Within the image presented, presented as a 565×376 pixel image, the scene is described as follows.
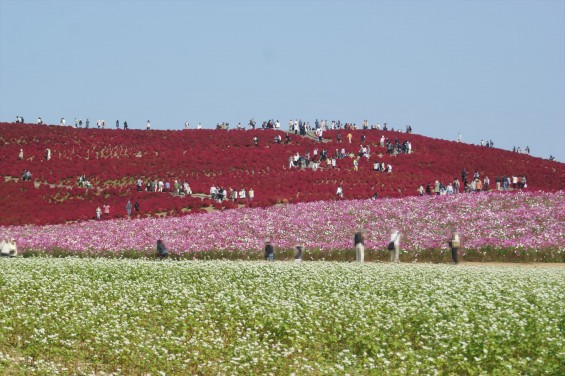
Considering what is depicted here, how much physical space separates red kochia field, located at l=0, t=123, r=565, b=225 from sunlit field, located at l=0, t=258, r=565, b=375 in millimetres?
28378

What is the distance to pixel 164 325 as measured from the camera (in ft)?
54.2

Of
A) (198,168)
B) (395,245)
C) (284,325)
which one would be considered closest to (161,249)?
(395,245)

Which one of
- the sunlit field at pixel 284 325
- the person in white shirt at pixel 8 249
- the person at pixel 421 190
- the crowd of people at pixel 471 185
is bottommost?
the sunlit field at pixel 284 325

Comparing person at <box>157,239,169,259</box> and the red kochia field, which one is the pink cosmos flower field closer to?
person at <box>157,239,169,259</box>

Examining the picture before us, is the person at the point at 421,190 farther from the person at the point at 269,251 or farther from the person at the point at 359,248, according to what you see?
the person at the point at 269,251

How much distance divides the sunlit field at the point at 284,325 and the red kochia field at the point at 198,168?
93.1 feet

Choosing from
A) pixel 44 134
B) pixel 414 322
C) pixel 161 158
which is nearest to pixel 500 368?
pixel 414 322

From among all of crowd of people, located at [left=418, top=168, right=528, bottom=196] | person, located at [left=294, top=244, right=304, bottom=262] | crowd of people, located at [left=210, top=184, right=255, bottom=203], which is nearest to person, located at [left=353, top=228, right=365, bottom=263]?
person, located at [left=294, top=244, right=304, bottom=262]

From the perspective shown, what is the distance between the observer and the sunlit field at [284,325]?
12.9 metres

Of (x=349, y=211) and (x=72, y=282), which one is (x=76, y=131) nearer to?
(x=349, y=211)

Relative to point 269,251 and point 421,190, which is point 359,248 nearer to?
point 269,251

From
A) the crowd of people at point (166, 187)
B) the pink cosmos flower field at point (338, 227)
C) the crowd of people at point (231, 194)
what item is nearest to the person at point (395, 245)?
the pink cosmos flower field at point (338, 227)

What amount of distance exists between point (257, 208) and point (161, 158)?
77.5 ft

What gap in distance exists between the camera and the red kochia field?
5262 centimetres
